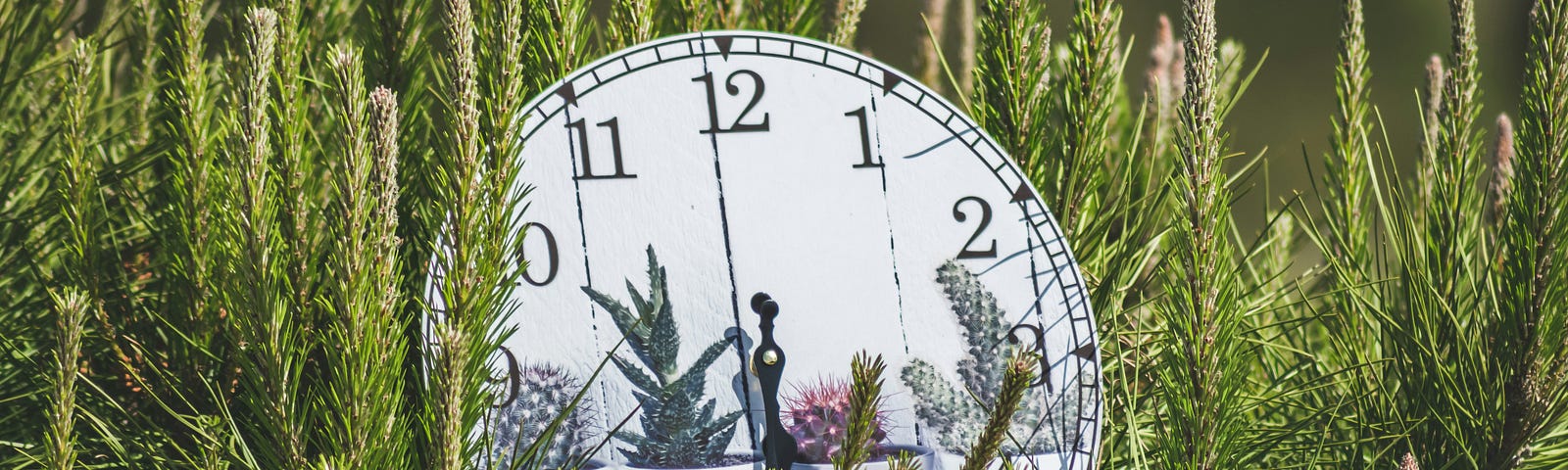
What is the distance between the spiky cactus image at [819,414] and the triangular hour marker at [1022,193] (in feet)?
0.53

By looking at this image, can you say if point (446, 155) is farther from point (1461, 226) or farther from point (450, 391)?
point (1461, 226)

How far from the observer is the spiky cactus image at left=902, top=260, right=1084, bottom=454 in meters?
0.63

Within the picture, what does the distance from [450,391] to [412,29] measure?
11.4 inches

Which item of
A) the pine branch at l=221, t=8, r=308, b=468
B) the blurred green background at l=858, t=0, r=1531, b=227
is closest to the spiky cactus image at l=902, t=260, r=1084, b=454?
the pine branch at l=221, t=8, r=308, b=468

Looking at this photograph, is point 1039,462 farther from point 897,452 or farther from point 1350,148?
point 1350,148

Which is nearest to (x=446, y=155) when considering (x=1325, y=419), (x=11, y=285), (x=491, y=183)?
(x=491, y=183)

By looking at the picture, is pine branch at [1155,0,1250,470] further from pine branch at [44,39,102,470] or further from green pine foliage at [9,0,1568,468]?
pine branch at [44,39,102,470]

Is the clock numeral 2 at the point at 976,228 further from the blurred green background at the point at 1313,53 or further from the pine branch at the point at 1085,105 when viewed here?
the blurred green background at the point at 1313,53

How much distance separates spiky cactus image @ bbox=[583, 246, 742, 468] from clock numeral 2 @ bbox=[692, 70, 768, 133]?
89mm

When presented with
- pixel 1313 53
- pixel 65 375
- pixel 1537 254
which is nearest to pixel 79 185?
pixel 65 375

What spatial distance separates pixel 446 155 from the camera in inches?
20.2

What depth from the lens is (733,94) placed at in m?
0.62

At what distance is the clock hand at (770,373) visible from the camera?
2.05 feet

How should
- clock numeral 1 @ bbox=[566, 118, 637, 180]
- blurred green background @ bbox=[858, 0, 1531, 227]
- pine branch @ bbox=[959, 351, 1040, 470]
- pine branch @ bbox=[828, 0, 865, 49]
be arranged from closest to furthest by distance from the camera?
pine branch @ bbox=[959, 351, 1040, 470] < clock numeral 1 @ bbox=[566, 118, 637, 180] < pine branch @ bbox=[828, 0, 865, 49] < blurred green background @ bbox=[858, 0, 1531, 227]
